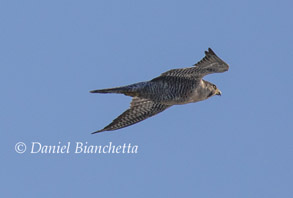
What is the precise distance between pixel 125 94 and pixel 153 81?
62 cm

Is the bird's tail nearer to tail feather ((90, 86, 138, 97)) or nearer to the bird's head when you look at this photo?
tail feather ((90, 86, 138, 97))

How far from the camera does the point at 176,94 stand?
1499 cm

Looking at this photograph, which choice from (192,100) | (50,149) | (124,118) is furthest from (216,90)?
(50,149)

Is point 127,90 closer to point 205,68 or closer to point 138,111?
point 138,111

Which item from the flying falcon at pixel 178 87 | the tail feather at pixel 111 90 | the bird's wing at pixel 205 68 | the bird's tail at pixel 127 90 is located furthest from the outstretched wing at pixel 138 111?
the bird's wing at pixel 205 68

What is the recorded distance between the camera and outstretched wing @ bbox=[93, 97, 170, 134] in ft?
52.3

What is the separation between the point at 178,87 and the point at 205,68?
840 mm

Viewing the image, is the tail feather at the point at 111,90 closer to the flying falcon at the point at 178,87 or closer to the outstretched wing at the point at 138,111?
the flying falcon at the point at 178,87

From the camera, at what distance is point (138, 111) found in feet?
53.0

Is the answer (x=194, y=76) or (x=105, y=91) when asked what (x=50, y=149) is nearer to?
(x=105, y=91)

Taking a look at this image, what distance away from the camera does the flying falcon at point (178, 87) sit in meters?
14.3

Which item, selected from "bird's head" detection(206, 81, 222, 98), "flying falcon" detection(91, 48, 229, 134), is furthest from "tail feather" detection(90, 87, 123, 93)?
"bird's head" detection(206, 81, 222, 98)

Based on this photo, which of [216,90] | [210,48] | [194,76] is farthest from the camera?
[216,90]

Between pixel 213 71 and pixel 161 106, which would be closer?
pixel 213 71
